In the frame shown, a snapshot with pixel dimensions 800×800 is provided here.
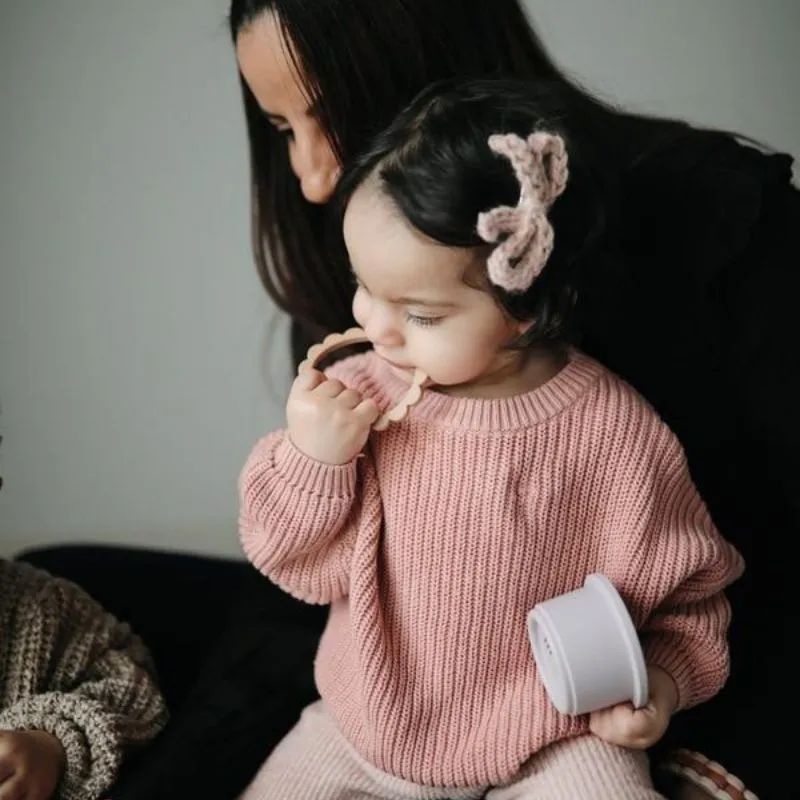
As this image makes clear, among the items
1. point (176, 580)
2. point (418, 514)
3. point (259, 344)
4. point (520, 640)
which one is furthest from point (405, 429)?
point (259, 344)

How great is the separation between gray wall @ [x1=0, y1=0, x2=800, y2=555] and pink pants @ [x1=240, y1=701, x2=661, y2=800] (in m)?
0.67

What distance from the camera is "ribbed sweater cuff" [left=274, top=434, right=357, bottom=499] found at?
77 cm

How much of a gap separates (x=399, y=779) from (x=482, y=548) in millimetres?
230

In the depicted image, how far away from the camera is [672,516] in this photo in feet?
2.67

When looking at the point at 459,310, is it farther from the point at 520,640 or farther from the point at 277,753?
the point at 277,753

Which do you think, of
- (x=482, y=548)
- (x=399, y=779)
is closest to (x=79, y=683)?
(x=399, y=779)

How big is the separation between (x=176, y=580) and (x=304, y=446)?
0.51m

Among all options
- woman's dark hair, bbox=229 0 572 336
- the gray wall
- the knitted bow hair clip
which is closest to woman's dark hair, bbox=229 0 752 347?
woman's dark hair, bbox=229 0 572 336

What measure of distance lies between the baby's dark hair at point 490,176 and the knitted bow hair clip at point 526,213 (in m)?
0.02

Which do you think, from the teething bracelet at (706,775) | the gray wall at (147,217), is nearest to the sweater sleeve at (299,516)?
the teething bracelet at (706,775)

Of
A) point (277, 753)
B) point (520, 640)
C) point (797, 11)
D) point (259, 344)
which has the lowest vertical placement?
point (277, 753)

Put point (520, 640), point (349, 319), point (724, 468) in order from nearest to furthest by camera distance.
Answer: point (520, 640) → point (724, 468) → point (349, 319)

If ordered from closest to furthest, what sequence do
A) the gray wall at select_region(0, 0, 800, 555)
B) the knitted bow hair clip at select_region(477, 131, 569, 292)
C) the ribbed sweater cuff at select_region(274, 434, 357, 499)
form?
the knitted bow hair clip at select_region(477, 131, 569, 292) < the ribbed sweater cuff at select_region(274, 434, 357, 499) < the gray wall at select_region(0, 0, 800, 555)

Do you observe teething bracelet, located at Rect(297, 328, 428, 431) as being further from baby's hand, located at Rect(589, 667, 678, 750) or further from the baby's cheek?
baby's hand, located at Rect(589, 667, 678, 750)
